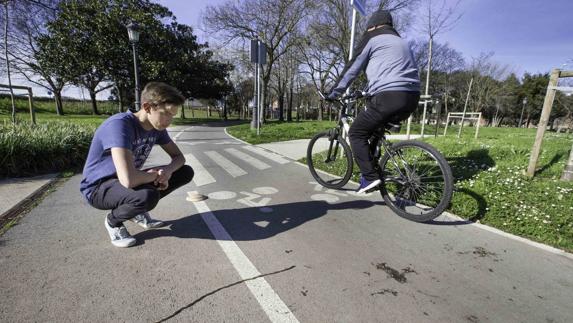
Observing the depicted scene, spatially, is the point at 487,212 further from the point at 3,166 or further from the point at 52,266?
the point at 3,166

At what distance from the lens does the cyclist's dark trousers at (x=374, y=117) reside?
9.03 ft

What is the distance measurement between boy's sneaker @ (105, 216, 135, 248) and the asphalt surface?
0.05m

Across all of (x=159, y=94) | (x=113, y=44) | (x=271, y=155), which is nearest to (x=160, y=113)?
(x=159, y=94)

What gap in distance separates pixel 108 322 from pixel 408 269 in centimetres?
201

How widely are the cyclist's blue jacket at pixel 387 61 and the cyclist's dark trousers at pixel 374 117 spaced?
83mm

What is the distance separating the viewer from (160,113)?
87.6 inches

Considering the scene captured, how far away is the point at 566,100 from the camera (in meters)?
34.3

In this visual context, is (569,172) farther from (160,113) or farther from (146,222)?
(146,222)

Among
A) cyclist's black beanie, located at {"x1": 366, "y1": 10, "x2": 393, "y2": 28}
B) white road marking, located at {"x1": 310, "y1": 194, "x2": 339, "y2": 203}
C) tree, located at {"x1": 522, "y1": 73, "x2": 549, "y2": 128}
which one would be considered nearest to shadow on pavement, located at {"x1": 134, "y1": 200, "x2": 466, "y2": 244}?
white road marking, located at {"x1": 310, "y1": 194, "x2": 339, "y2": 203}

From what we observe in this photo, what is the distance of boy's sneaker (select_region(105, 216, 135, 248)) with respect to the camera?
2254 millimetres

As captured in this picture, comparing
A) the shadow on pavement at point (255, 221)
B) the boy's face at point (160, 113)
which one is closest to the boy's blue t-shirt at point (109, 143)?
the boy's face at point (160, 113)

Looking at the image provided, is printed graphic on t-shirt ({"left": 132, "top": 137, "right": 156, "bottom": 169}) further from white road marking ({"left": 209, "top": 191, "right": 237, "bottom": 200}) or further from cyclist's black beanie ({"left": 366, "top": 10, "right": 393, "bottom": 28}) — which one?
cyclist's black beanie ({"left": 366, "top": 10, "right": 393, "bottom": 28})

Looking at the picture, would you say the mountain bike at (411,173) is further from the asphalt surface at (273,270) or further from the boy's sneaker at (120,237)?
the boy's sneaker at (120,237)

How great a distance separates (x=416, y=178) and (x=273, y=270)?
200 cm
